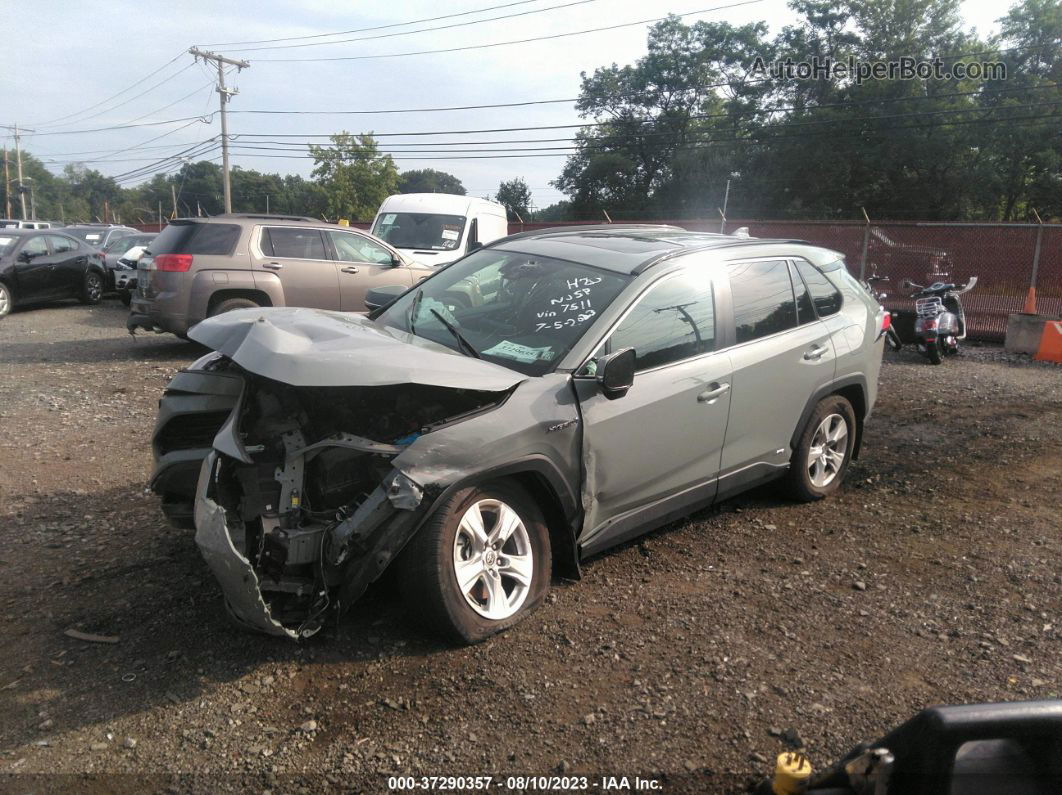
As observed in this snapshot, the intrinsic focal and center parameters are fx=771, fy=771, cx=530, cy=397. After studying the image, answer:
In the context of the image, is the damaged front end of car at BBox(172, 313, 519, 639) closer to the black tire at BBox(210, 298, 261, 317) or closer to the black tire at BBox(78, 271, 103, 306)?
the black tire at BBox(210, 298, 261, 317)

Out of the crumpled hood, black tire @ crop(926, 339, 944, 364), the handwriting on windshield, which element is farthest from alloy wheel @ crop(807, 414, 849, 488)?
black tire @ crop(926, 339, 944, 364)

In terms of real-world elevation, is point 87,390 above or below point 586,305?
below

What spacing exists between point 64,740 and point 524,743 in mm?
1595

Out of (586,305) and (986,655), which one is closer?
(986,655)

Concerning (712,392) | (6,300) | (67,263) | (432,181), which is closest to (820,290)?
(712,392)

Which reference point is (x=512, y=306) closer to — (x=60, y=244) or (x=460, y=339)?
(x=460, y=339)

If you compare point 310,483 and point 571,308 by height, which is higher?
point 571,308

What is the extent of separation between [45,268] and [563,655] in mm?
15195

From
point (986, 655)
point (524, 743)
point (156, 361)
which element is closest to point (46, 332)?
point (156, 361)

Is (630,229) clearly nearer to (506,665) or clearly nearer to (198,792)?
(506,665)

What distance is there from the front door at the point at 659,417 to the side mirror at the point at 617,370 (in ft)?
0.27

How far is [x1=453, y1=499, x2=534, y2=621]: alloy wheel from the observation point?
3.20 m

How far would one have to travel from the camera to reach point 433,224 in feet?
46.7

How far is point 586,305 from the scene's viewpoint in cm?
387
